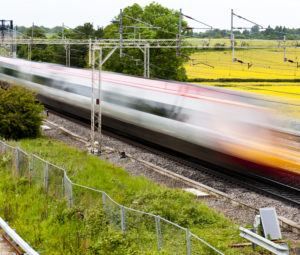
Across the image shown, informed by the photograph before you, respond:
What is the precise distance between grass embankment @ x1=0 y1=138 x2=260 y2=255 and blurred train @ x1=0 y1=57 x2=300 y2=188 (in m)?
2.16

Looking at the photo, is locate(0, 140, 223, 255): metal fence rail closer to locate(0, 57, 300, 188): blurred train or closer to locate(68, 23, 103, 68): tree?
locate(0, 57, 300, 188): blurred train

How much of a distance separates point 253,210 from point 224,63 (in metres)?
58.1

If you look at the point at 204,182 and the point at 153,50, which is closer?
the point at 204,182

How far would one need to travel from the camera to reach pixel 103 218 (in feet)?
36.3

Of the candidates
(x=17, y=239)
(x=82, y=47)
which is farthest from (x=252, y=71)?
(x=17, y=239)

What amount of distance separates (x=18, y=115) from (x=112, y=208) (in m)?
16.0

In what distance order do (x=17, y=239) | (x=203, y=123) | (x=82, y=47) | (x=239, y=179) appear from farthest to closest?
(x=82, y=47) < (x=203, y=123) < (x=239, y=179) < (x=17, y=239)

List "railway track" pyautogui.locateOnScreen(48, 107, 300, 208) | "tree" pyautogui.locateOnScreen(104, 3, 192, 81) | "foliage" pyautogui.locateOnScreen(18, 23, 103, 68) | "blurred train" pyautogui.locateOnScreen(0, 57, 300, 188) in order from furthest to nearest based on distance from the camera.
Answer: "foliage" pyautogui.locateOnScreen(18, 23, 103, 68), "tree" pyautogui.locateOnScreen(104, 3, 192, 81), "railway track" pyautogui.locateOnScreen(48, 107, 300, 208), "blurred train" pyautogui.locateOnScreen(0, 57, 300, 188)

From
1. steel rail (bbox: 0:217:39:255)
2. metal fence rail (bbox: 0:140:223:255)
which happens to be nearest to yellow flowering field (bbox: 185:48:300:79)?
metal fence rail (bbox: 0:140:223:255)

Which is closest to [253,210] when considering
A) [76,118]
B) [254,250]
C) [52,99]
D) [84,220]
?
[254,250]

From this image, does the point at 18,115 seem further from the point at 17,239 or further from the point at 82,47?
the point at 82,47

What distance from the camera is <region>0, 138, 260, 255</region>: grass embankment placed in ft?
32.7

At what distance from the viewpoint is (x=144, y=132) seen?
2123cm

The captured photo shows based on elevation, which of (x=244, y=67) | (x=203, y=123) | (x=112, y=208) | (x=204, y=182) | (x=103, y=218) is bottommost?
(x=204, y=182)
